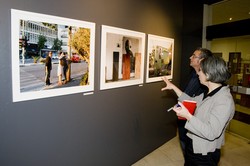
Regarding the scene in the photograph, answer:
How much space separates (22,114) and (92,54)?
1.06 m

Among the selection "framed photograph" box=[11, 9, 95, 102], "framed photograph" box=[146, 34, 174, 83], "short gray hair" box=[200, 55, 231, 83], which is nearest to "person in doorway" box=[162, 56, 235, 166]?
"short gray hair" box=[200, 55, 231, 83]

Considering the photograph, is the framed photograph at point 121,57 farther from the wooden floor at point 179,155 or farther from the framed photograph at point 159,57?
the wooden floor at point 179,155

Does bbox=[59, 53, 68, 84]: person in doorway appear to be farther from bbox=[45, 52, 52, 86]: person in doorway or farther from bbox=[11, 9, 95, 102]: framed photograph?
bbox=[45, 52, 52, 86]: person in doorway

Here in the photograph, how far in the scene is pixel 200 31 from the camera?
16.1 feet

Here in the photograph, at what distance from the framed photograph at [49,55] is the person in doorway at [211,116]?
1.24 m

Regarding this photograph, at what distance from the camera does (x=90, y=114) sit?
2.48 metres

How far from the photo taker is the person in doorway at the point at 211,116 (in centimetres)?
152

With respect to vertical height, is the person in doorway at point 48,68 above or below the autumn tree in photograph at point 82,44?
below

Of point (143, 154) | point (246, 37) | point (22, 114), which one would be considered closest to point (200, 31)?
point (246, 37)

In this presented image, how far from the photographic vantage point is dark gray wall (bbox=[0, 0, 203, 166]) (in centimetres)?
175

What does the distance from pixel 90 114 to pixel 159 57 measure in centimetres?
196

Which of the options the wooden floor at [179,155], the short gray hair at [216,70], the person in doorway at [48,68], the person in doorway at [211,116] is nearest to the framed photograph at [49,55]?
the person in doorway at [48,68]

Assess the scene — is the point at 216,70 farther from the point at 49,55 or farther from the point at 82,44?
the point at 49,55

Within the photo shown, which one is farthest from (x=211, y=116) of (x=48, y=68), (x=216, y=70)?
(x=48, y=68)
